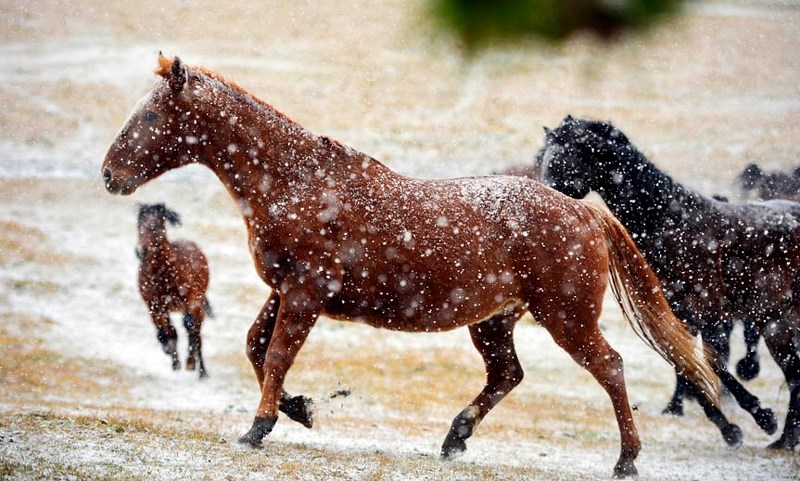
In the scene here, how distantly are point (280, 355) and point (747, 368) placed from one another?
711 centimetres

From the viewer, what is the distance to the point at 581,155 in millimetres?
7695

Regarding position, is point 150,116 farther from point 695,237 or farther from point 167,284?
point 167,284

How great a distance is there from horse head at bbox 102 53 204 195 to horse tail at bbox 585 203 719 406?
3.27 meters

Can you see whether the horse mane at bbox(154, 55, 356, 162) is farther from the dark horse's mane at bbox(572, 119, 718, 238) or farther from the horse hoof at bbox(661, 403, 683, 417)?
the horse hoof at bbox(661, 403, 683, 417)

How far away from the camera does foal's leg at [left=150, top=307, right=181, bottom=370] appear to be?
1100cm

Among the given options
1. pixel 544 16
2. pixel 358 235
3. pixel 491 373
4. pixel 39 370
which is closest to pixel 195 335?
pixel 39 370

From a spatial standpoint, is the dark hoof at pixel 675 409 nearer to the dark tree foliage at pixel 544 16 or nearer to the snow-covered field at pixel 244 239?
the snow-covered field at pixel 244 239

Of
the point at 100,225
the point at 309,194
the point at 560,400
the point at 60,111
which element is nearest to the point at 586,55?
the point at 309,194

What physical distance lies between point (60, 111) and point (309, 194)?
2366 cm

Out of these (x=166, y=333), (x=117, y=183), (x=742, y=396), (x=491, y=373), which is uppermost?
(x=117, y=183)

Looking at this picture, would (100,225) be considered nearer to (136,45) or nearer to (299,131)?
(299,131)

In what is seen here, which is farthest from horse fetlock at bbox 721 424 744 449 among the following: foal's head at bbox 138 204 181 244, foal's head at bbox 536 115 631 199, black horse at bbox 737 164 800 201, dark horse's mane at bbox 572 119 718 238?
foal's head at bbox 138 204 181 244

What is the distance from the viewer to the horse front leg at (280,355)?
5.57 m

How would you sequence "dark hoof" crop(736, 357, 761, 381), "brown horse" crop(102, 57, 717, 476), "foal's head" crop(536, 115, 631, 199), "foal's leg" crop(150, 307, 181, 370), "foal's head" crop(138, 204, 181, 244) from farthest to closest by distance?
"foal's head" crop(138, 204, 181, 244) → "foal's leg" crop(150, 307, 181, 370) → "dark hoof" crop(736, 357, 761, 381) → "foal's head" crop(536, 115, 631, 199) → "brown horse" crop(102, 57, 717, 476)
